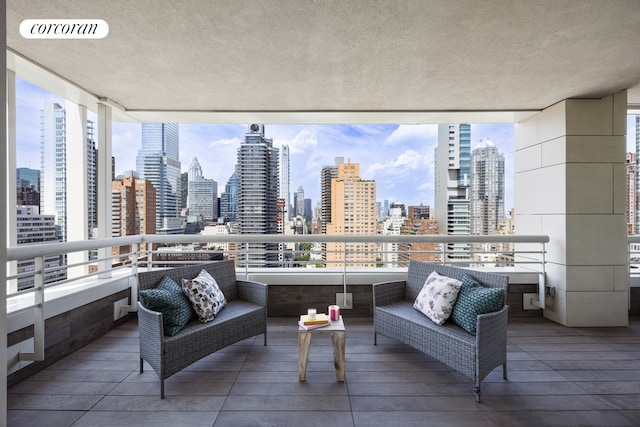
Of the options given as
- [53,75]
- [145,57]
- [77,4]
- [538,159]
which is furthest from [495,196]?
[53,75]

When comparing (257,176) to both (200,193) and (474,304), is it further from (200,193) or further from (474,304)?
(474,304)

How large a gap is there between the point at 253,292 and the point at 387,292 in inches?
51.6

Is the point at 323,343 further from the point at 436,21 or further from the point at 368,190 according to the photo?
the point at 436,21

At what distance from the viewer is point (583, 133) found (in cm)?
327

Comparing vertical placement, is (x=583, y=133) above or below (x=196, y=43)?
below

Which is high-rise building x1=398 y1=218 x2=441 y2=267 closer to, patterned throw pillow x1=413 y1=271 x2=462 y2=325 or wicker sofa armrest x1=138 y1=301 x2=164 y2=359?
patterned throw pillow x1=413 y1=271 x2=462 y2=325

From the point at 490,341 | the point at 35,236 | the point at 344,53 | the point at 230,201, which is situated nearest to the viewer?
the point at 490,341

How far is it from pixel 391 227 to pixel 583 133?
2311 mm

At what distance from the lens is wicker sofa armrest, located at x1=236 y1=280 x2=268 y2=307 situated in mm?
2845

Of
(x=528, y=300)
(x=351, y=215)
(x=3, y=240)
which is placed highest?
(x=351, y=215)

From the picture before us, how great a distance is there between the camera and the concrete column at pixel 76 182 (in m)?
3.21

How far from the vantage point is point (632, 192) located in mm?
3619

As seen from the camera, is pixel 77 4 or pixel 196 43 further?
pixel 196 43

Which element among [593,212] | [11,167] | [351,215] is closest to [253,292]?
[351,215]
